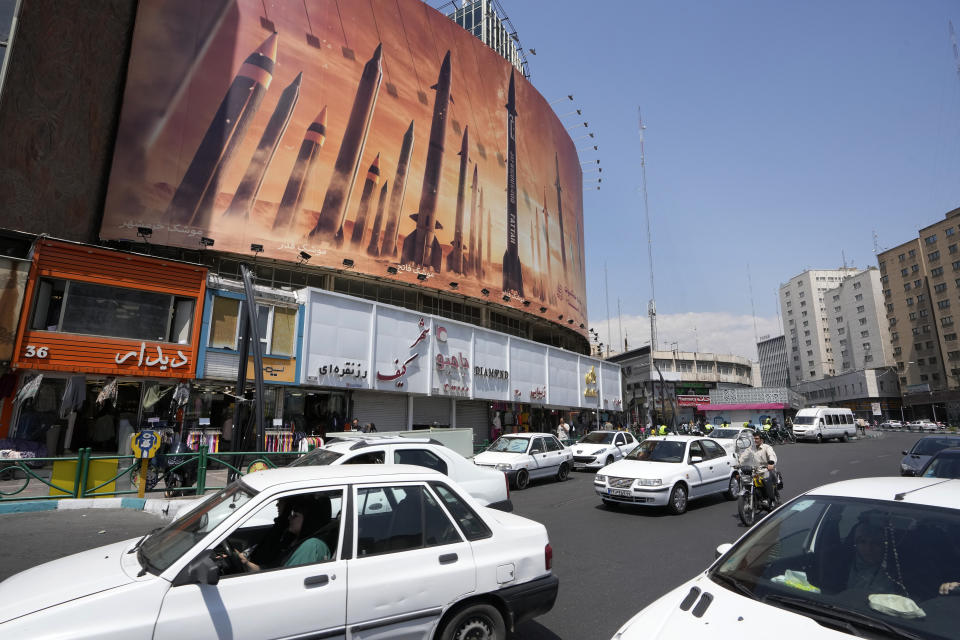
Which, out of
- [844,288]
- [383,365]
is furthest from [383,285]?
[844,288]

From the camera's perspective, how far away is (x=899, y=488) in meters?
3.12

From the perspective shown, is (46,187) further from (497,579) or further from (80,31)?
(497,579)

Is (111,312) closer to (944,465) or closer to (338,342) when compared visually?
(338,342)

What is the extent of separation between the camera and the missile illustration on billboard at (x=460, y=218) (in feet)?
99.0

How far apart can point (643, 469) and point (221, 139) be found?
2242cm

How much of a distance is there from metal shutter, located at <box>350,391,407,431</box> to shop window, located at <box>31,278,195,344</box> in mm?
7586

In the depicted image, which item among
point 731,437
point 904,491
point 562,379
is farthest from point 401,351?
point 904,491

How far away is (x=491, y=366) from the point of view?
27.9 m

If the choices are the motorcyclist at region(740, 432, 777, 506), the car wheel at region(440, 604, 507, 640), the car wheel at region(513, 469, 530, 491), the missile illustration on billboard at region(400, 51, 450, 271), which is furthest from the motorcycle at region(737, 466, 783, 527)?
the missile illustration on billboard at region(400, 51, 450, 271)

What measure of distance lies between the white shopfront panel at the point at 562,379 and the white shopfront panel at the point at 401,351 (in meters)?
12.2

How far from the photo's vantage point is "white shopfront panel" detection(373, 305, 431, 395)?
22.1 meters

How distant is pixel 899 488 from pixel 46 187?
25.3m

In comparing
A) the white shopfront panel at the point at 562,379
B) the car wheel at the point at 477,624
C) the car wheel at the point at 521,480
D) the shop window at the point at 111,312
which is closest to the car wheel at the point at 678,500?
the car wheel at the point at 521,480

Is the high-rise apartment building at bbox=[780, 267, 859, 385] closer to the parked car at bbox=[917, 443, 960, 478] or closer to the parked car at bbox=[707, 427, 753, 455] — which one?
the parked car at bbox=[707, 427, 753, 455]
